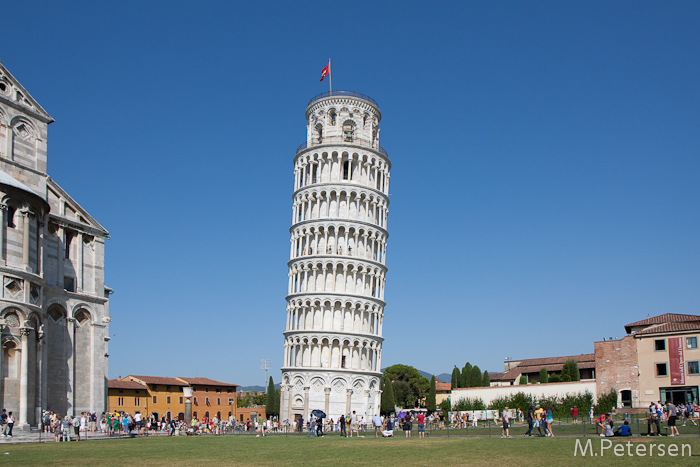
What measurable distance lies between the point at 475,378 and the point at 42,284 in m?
64.9

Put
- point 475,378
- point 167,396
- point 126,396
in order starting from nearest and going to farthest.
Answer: point 126,396 < point 475,378 < point 167,396

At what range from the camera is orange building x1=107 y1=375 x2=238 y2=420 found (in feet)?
284

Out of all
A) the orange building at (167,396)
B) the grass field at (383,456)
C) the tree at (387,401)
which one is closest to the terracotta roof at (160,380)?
the orange building at (167,396)

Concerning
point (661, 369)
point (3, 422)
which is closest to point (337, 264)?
point (661, 369)

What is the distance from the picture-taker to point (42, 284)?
3781cm

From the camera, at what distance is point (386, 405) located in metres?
88.7

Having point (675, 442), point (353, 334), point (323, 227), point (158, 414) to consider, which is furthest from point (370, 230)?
point (675, 442)

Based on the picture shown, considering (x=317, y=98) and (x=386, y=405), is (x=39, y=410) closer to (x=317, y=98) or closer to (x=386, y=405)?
(x=317, y=98)

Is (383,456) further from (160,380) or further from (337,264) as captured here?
(160,380)

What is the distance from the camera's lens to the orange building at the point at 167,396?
86.4m

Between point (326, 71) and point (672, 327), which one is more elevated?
point (326, 71)

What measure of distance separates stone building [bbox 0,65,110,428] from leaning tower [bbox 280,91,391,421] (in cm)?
2281

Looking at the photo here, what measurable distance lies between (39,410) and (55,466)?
21876mm

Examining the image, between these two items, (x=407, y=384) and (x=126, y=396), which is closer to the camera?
(x=126, y=396)
